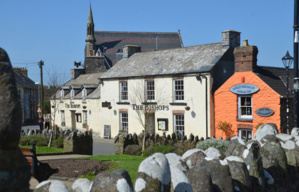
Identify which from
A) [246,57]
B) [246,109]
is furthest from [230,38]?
[246,109]

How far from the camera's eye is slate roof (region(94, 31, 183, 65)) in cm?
5581

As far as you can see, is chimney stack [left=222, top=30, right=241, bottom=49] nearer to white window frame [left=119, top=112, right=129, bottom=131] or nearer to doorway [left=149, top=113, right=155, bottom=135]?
doorway [left=149, top=113, right=155, bottom=135]

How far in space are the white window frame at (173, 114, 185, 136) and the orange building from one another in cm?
239

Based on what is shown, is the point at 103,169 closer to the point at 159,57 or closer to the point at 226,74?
the point at 226,74

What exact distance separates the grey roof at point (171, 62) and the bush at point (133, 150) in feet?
23.7

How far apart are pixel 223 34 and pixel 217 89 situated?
12.9 ft

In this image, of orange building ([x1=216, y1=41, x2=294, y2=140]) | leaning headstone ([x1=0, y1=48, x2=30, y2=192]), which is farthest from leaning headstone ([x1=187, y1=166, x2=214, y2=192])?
orange building ([x1=216, y1=41, x2=294, y2=140])

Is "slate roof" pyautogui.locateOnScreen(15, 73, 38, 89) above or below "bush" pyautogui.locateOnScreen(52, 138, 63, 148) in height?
above

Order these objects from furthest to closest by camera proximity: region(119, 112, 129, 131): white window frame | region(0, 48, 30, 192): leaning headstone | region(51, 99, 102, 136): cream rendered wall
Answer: region(51, 99, 102, 136): cream rendered wall → region(119, 112, 129, 131): white window frame → region(0, 48, 30, 192): leaning headstone

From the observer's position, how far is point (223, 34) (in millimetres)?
23734

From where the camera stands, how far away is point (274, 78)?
21812mm

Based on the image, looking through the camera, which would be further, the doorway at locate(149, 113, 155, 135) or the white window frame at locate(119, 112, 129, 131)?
the white window frame at locate(119, 112, 129, 131)

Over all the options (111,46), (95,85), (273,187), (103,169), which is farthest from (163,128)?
(111,46)

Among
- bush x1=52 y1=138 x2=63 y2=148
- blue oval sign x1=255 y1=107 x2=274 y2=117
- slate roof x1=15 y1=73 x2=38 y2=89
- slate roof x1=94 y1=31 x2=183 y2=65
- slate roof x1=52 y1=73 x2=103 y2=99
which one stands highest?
slate roof x1=94 y1=31 x2=183 y2=65
